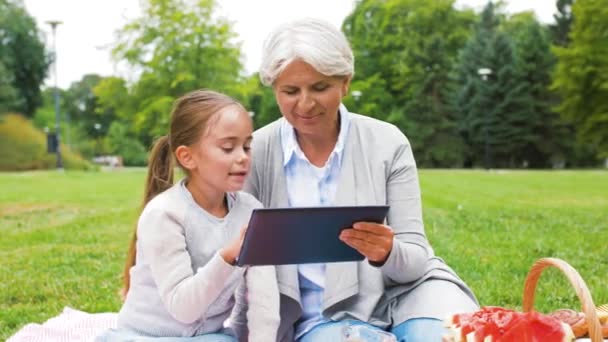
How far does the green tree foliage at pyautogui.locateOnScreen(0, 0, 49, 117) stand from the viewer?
159 feet

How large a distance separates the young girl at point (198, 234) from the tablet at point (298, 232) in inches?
11.3

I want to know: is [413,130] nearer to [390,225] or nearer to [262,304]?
[390,225]

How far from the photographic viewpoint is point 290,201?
10.6 feet

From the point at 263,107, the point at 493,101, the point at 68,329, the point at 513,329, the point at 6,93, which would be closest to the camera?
the point at 513,329

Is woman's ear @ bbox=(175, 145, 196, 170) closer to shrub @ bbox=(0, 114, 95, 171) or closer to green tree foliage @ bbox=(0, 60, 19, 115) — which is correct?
shrub @ bbox=(0, 114, 95, 171)

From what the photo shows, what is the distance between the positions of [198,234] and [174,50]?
3024 cm

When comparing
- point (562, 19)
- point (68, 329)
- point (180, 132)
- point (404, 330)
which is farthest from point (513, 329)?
point (562, 19)

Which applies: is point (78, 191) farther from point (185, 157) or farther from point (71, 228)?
point (185, 157)

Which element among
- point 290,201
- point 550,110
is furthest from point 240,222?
point 550,110

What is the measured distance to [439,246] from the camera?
27.0ft

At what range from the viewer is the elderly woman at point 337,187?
2939 millimetres

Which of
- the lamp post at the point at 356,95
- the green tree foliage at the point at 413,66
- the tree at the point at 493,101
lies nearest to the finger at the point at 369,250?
the lamp post at the point at 356,95

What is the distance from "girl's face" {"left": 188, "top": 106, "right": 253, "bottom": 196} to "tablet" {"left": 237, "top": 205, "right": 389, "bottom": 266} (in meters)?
0.40

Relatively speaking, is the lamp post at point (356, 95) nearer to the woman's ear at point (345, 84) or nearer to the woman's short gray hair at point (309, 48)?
the woman's ear at point (345, 84)
